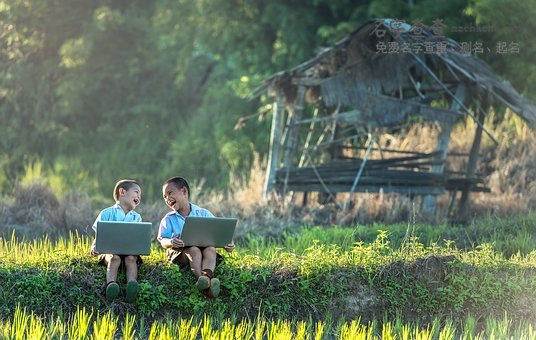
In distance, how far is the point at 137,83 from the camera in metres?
28.7

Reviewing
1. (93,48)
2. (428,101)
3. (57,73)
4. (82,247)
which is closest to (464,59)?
(428,101)

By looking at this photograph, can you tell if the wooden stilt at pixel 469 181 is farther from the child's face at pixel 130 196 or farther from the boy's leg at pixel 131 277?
the boy's leg at pixel 131 277

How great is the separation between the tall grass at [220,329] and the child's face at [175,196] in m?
1.00

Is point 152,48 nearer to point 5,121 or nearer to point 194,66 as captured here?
point 194,66

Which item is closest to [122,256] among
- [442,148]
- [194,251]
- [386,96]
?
[194,251]

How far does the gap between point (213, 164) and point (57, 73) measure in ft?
18.7

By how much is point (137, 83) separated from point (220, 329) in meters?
21.1

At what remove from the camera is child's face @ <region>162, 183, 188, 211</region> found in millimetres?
8898

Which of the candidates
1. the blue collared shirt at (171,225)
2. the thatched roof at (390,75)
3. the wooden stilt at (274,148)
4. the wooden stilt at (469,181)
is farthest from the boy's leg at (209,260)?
the wooden stilt at (469,181)

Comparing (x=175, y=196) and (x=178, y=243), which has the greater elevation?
(x=175, y=196)

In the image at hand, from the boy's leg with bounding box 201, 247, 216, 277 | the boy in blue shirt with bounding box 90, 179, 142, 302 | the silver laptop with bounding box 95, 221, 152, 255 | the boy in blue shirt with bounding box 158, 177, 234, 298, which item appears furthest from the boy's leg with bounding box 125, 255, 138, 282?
the boy's leg with bounding box 201, 247, 216, 277

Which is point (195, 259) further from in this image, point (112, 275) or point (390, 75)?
point (390, 75)

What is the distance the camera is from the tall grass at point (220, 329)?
24.3ft

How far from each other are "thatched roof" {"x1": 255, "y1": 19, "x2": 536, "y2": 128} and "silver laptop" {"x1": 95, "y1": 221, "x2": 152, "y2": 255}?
8009 mm
